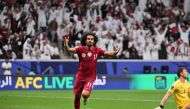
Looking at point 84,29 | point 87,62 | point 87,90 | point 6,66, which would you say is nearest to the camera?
point 87,90

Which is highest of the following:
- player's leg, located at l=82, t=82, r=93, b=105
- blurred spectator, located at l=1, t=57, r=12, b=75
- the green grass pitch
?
player's leg, located at l=82, t=82, r=93, b=105

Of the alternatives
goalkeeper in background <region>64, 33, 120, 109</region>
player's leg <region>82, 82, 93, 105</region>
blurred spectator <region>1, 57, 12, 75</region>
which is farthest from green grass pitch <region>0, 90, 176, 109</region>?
blurred spectator <region>1, 57, 12, 75</region>

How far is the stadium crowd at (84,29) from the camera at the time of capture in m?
30.8

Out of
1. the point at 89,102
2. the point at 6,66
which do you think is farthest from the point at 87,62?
the point at 6,66

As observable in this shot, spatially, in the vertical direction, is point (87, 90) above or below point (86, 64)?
below

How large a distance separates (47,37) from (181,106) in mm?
17780

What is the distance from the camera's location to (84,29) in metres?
32.4

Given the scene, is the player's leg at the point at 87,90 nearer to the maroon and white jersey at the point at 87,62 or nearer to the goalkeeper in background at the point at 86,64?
the goalkeeper in background at the point at 86,64

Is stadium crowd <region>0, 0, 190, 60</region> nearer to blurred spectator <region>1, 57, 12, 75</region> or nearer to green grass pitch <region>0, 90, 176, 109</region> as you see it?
blurred spectator <region>1, 57, 12, 75</region>

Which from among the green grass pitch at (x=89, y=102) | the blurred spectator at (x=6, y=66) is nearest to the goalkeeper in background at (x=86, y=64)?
the green grass pitch at (x=89, y=102)

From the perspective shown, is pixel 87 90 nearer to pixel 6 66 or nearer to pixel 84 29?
pixel 6 66

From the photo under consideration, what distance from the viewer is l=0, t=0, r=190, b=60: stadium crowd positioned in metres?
30.8

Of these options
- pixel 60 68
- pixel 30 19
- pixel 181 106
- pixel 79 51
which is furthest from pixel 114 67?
pixel 181 106

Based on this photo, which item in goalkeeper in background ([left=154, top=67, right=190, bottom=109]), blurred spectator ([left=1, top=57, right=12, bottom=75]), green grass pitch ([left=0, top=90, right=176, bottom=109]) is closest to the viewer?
goalkeeper in background ([left=154, top=67, right=190, bottom=109])
